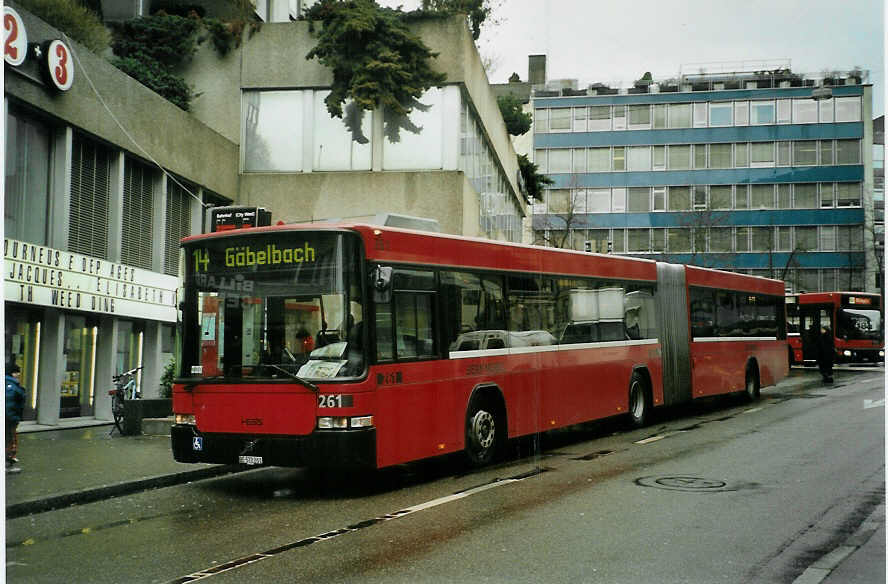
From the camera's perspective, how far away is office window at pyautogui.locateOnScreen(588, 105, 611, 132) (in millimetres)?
16688

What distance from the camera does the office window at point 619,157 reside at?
17.8 metres

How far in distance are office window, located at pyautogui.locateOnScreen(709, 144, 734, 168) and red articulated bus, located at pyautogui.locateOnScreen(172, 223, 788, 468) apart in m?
3.18

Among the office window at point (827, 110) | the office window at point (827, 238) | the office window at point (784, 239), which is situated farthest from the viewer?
the office window at point (784, 239)

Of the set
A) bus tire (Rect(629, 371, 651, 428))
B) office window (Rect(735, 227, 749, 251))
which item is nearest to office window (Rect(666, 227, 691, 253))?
office window (Rect(735, 227, 749, 251))

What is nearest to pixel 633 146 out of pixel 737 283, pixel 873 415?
pixel 737 283

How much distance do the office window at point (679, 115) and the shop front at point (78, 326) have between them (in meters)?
10.1

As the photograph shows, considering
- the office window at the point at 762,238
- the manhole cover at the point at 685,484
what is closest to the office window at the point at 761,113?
the office window at the point at 762,238

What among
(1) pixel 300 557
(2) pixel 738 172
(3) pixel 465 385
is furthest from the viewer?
(2) pixel 738 172

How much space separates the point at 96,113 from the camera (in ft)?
55.3

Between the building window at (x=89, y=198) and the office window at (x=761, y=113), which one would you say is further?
the building window at (x=89, y=198)

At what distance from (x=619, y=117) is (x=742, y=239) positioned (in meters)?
3.18

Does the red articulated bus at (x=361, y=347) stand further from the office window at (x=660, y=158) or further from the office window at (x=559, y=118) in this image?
the office window at (x=559, y=118)

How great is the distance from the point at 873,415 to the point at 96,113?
14920 millimetres

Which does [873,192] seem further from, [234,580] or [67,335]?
[67,335]
